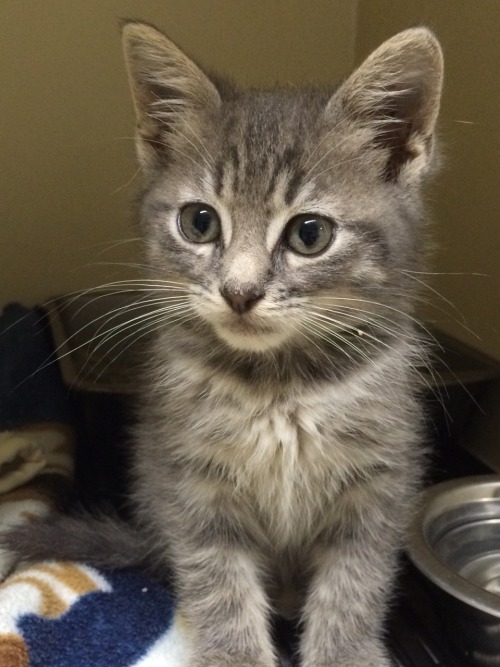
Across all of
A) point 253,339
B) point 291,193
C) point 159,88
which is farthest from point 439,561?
point 159,88

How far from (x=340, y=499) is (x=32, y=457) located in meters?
0.57

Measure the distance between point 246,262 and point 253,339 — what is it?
94mm

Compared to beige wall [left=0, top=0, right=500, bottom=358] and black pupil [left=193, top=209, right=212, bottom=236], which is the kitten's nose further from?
beige wall [left=0, top=0, right=500, bottom=358]

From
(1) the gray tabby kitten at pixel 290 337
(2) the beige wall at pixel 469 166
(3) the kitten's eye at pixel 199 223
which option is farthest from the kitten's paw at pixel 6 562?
(2) the beige wall at pixel 469 166

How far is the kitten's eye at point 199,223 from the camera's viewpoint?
3.01 feet

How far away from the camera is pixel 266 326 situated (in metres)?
0.84

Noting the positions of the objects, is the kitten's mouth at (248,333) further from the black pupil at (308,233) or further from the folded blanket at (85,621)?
the folded blanket at (85,621)

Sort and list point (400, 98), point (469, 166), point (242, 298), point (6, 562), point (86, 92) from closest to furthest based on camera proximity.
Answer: point (242, 298)
point (400, 98)
point (6, 562)
point (469, 166)
point (86, 92)

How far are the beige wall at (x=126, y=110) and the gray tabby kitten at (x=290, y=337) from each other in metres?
0.46

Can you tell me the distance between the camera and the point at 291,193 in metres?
0.88

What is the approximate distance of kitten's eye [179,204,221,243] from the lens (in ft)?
3.01

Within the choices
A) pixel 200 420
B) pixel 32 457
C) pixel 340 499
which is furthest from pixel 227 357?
pixel 32 457

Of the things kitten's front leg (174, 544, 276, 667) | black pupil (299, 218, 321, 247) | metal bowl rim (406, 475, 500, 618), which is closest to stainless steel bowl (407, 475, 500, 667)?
metal bowl rim (406, 475, 500, 618)

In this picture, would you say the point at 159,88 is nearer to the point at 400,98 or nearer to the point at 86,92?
the point at 400,98
